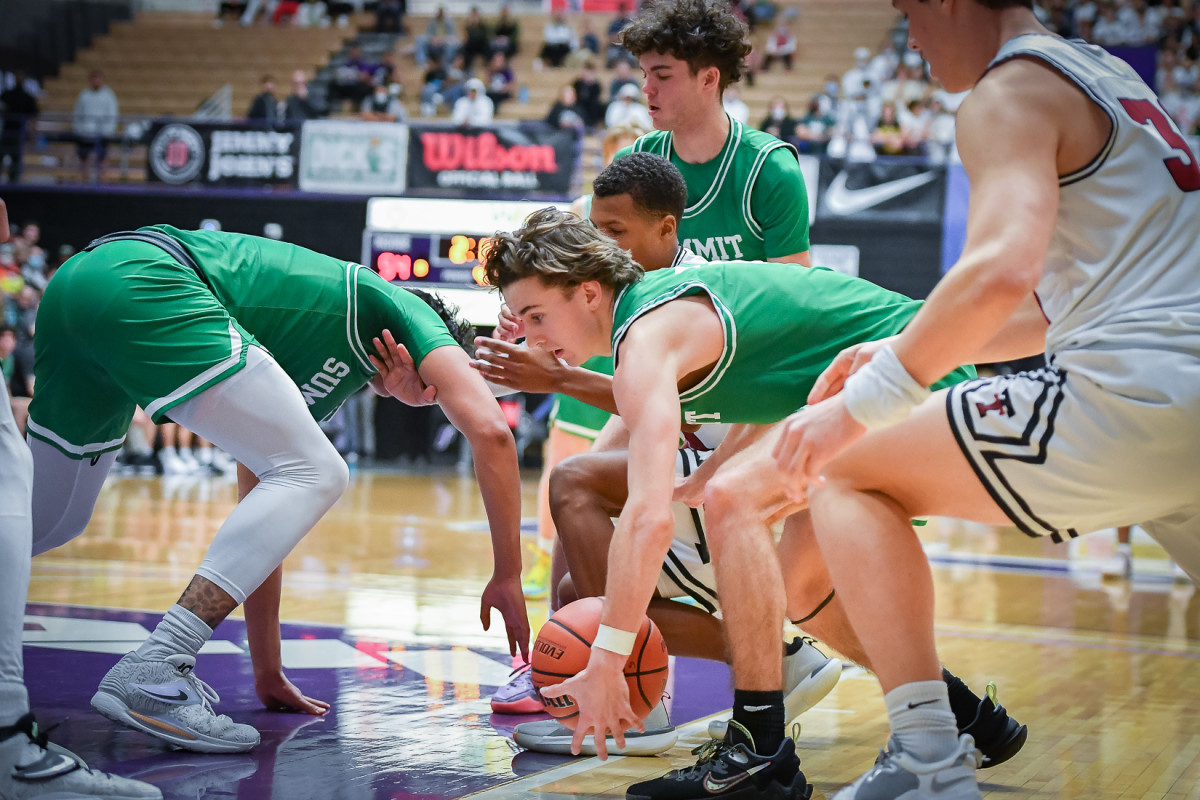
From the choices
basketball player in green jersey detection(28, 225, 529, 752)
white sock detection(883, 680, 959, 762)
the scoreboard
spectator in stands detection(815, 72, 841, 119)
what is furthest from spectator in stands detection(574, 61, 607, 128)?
white sock detection(883, 680, 959, 762)

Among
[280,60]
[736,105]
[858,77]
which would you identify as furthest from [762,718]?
[280,60]

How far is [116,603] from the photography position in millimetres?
5863

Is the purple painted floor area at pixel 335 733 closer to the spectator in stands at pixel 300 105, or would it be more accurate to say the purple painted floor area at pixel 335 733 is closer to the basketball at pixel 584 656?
the basketball at pixel 584 656

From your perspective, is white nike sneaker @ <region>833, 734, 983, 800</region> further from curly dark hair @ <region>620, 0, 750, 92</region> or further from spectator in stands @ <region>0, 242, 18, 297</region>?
spectator in stands @ <region>0, 242, 18, 297</region>

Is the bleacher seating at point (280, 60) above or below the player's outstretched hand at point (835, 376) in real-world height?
above

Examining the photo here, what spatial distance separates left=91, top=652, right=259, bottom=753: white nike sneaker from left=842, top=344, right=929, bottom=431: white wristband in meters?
2.01

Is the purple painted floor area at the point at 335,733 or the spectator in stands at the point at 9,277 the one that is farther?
the spectator in stands at the point at 9,277

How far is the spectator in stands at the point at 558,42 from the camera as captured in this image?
894 inches

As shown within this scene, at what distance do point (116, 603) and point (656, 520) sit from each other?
410 cm

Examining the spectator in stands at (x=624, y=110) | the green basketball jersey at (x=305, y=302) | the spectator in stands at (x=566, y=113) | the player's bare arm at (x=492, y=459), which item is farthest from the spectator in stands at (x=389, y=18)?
the player's bare arm at (x=492, y=459)

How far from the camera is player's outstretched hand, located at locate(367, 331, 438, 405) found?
3.74m

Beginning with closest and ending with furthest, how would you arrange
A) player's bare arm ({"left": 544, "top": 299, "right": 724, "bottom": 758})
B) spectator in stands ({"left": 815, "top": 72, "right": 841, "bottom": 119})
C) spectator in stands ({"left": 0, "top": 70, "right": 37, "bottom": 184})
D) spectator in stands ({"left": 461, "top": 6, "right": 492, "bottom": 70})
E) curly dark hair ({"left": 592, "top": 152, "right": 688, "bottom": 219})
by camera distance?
player's bare arm ({"left": 544, "top": 299, "right": 724, "bottom": 758})
curly dark hair ({"left": 592, "top": 152, "right": 688, "bottom": 219})
spectator in stands ({"left": 0, "top": 70, "right": 37, "bottom": 184})
spectator in stands ({"left": 815, "top": 72, "right": 841, "bottom": 119})
spectator in stands ({"left": 461, "top": 6, "right": 492, "bottom": 70})

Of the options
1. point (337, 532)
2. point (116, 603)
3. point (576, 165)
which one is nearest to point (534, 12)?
point (576, 165)

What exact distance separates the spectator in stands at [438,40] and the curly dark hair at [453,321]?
1930 cm
